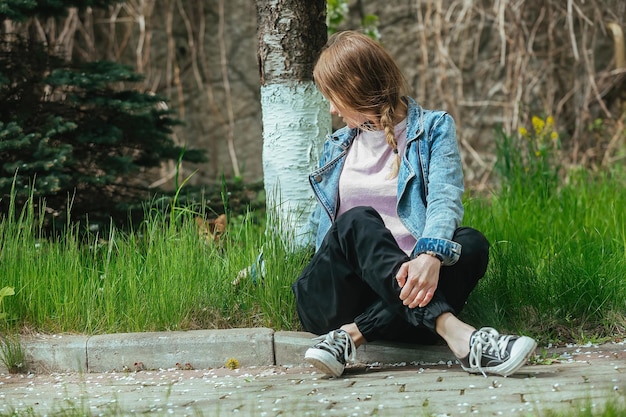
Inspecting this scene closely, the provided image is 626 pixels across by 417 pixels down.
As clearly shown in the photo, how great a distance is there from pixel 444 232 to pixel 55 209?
2626 mm

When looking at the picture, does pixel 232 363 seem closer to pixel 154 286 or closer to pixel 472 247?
pixel 154 286

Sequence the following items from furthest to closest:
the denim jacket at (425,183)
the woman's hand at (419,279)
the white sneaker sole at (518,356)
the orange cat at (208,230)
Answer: the orange cat at (208,230), the denim jacket at (425,183), the woman's hand at (419,279), the white sneaker sole at (518,356)

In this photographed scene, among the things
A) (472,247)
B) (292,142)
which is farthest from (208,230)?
(472,247)

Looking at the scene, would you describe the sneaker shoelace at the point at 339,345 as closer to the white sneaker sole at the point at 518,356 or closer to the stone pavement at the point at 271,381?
the stone pavement at the point at 271,381

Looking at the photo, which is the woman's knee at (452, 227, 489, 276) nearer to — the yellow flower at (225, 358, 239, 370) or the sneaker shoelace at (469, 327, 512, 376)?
the sneaker shoelace at (469, 327, 512, 376)

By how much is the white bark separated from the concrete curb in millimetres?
660

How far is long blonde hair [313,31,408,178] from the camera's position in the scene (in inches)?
122

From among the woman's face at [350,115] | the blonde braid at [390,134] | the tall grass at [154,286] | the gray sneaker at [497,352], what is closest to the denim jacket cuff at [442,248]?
the gray sneaker at [497,352]

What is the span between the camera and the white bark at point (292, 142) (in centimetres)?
376

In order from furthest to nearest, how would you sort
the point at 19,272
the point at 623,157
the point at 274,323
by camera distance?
the point at 623,157, the point at 19,272, the point at 274,323

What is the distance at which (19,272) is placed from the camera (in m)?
3.62

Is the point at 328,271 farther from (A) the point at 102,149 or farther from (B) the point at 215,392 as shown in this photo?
(A) the point at 102,149

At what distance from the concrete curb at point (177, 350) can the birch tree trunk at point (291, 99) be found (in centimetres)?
68

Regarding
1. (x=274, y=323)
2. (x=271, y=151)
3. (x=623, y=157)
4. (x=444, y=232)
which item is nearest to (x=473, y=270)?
(x=444, y=232)
